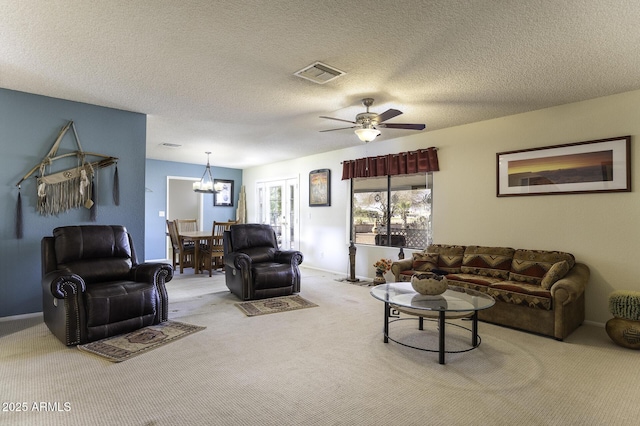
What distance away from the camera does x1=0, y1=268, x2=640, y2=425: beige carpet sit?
2018mm

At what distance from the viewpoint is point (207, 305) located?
442 cm

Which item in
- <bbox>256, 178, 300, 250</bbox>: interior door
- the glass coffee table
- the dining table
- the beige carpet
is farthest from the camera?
<bbox>256, 178, 300, 250</bbox>: interior door

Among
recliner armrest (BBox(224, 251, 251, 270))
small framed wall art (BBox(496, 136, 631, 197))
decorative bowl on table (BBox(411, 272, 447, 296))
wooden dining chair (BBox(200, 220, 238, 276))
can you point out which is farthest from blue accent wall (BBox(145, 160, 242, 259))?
small framed wall art (BBox(496, 136, 631, 197))

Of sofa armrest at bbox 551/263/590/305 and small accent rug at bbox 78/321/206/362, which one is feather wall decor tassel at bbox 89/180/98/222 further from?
sofa armrest at bbox 551/263/590/305

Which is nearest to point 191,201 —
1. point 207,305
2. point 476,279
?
point 207,305

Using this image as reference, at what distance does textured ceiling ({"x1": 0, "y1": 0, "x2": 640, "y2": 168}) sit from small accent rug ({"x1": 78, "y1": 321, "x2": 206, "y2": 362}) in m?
2.55

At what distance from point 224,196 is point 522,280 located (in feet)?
25.7

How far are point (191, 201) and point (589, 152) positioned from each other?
989cm

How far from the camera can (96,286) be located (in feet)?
A: 10.7

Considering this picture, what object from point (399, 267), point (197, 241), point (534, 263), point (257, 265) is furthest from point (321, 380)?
point (197, 241)

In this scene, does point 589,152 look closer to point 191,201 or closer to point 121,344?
point 121,344

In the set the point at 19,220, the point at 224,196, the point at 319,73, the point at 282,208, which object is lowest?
the point at 19,220

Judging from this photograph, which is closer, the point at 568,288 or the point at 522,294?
the point at 568,288

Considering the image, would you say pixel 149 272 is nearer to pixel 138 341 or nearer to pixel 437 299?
pixel 138 341
